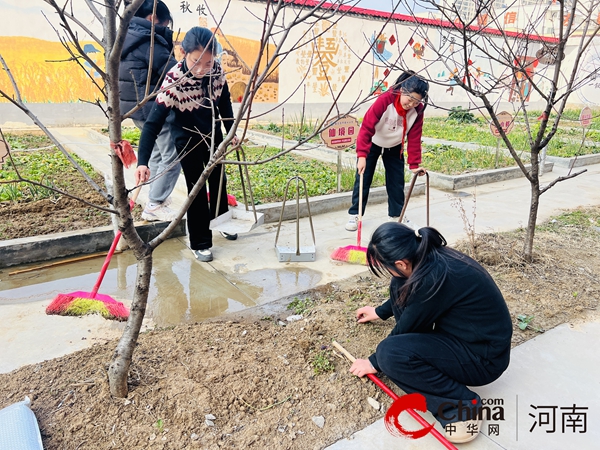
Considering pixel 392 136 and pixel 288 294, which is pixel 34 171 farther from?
pixel 392 136

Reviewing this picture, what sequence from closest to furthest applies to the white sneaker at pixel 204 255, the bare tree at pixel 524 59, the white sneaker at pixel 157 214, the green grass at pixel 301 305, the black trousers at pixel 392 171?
1. the bare tree at pixel 524 59
2. the green grass at pixel 301 305
3. the white sneaker at pixel 204 255
4. the white sneaker at pixel 157 214
5. the black trousers at pixel 392 171

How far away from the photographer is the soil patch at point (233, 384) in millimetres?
1995

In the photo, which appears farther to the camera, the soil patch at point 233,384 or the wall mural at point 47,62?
the wall mural at point 47,62

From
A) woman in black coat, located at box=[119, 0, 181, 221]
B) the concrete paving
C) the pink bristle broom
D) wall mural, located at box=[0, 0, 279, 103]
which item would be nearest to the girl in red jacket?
the concrete paving

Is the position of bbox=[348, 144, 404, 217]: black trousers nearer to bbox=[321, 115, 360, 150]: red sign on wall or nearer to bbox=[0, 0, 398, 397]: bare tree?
bbox=[321, 115, 360, 150]: red sign on wall

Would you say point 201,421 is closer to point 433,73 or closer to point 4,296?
point 4,296

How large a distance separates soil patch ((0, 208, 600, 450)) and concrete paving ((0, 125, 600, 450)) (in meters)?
0.19

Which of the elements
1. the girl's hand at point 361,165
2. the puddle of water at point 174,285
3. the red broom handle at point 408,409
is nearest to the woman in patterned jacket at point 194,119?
the puddle of water at point 174,285

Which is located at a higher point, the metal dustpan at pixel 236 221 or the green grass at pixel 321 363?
the metal dustpan at pixel 236 221

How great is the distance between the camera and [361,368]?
2373mm

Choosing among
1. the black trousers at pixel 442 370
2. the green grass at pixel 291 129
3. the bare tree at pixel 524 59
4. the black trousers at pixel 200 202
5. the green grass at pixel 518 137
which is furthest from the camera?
the green grass at pixel 291 129

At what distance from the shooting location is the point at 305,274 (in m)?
3.77

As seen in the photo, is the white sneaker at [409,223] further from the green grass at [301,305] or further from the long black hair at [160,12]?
the long black hair at [160,12]

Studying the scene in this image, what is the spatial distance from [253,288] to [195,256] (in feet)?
2.62
